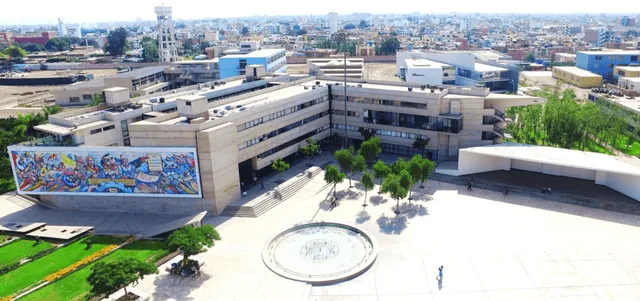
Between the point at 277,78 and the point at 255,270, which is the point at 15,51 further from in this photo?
the point at 255,270

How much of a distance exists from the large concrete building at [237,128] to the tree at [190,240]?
1020 cm

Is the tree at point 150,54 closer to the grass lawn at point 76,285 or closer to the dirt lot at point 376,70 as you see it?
the dirt lot at point 376,70

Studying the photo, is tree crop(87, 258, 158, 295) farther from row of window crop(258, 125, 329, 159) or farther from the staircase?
row of window crop(258, 125, 329, 159)

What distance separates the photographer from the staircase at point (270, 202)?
45.9 metres

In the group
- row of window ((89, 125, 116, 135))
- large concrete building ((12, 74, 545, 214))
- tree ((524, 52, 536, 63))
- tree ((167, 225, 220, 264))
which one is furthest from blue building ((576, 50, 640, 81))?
tree ((167, 225, 220, 264))

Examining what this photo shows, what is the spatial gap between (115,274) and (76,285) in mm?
7198

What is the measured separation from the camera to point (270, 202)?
4809cm

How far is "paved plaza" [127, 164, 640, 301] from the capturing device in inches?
1284

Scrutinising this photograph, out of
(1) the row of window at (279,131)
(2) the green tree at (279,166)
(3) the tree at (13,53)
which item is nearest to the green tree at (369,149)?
(2) the green tree at (279,166)

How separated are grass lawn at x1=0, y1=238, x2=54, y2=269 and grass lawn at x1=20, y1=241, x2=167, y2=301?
721 centimetres

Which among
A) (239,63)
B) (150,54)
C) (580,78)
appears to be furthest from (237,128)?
(150,54)

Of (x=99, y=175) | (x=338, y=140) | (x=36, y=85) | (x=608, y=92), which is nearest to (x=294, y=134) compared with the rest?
(x=338, y=140)

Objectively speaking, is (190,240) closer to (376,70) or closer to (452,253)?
(452,253)

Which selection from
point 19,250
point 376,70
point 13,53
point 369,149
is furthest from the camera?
point 13,53
